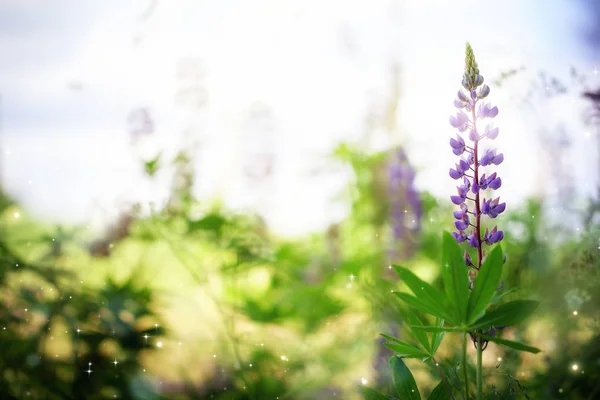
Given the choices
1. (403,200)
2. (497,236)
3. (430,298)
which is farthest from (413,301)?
(403,200)

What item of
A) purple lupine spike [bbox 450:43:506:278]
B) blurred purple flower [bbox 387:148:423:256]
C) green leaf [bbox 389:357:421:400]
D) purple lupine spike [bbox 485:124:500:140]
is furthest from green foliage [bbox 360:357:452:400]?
blurred purple flower [bbox 387:148:423:256]

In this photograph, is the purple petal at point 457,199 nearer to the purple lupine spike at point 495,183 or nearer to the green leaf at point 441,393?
the purple lupine spike at point 495,183

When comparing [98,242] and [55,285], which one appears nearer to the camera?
[55,285]

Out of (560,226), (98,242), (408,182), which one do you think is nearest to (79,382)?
(98,242)

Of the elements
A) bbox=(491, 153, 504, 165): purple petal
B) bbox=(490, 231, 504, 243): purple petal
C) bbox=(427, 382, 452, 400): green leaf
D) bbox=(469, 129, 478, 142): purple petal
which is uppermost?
bbox=(469, 129, 478, 142): purple petal

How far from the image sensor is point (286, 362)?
116cm

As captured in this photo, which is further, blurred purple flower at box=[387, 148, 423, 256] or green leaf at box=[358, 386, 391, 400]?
blurred purple flower at box=[387, 148, 423, 256]

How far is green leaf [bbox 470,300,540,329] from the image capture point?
0.43 metres

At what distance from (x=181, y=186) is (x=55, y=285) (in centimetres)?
33

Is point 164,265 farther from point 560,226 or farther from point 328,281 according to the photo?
point 560,226

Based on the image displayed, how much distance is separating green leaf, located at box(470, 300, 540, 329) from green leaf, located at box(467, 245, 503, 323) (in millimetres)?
14

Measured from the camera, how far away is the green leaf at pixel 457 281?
0.42 m

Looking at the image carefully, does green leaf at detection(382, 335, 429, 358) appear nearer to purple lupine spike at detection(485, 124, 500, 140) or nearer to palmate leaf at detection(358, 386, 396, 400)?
palmate leaf at detection(358, 386, 396, 400)

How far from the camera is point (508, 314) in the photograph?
1.42 feet
